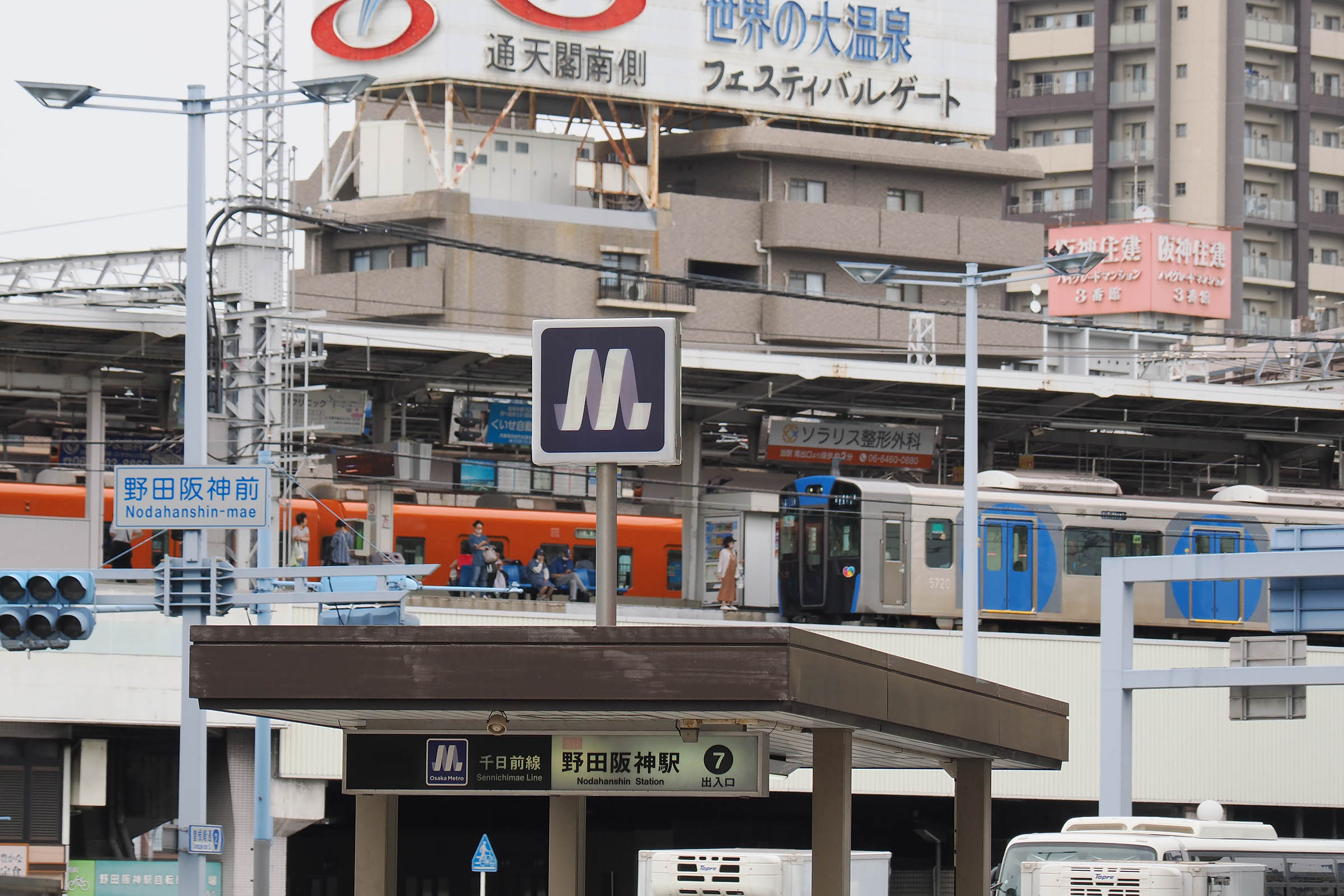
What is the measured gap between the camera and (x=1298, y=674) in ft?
75.3

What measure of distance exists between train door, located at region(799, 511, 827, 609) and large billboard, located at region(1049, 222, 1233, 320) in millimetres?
44292

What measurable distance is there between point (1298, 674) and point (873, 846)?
14015 millimetres

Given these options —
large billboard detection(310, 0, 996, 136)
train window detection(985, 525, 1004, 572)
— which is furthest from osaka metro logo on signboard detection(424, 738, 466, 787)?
large billboard detection(310, 0, 996, 136)

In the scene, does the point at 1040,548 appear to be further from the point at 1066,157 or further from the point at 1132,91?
the point at 1132,91

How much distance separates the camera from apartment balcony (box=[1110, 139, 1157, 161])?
3433 inches

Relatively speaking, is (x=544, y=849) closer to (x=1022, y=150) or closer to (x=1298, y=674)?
(x=1298, y=674)

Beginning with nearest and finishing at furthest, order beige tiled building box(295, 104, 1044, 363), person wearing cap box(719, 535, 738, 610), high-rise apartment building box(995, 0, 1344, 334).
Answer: person wearing cap box(719, 535, 738, 610) → beige tiled building box(295, 104, 1044, 363) → high-rise apartment building box(995, 0, 1344, 334)

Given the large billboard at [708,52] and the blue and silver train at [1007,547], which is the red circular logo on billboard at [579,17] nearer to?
the large billboard at [708,52]

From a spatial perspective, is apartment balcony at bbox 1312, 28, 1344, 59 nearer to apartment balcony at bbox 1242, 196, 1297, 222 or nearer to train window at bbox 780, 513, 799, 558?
apartment balcony at bbox 1242, 196, 1297, 222

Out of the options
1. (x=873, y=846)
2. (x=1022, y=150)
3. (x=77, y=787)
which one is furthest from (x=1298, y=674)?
(x=1022, y=150)

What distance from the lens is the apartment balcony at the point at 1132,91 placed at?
8725 cm

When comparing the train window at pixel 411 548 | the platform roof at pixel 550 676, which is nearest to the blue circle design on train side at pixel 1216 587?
the train window at pixel 411 548

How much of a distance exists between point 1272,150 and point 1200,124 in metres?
3.72

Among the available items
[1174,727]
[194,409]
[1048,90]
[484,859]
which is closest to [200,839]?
[194,409]
